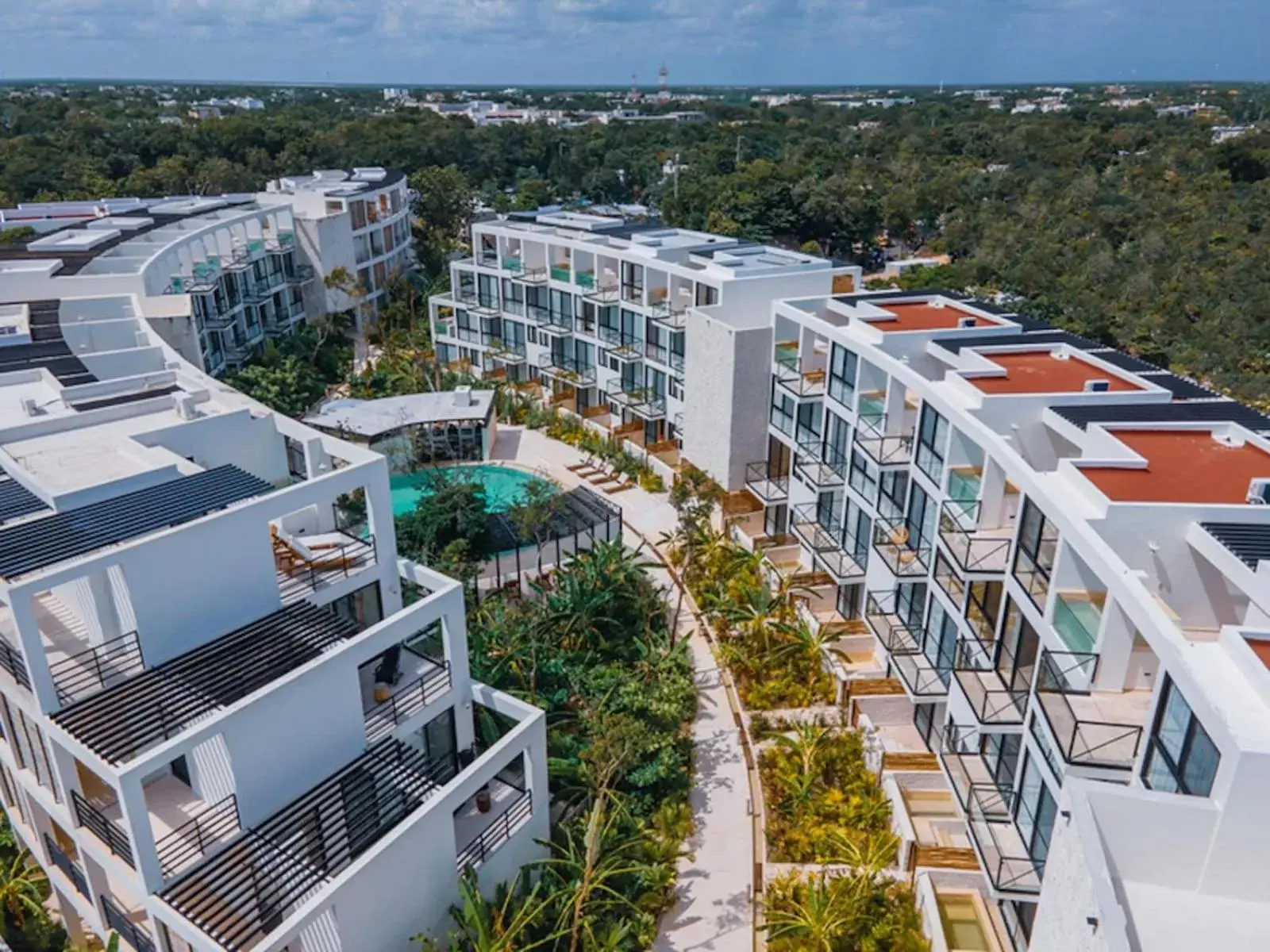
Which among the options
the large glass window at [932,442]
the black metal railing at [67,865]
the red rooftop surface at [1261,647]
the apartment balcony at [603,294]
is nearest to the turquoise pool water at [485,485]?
the apartment balcony at [603,294]

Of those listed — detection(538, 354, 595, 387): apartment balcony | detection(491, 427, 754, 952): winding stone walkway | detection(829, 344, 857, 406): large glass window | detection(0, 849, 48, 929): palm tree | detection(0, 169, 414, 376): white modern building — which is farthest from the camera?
detection(538, 354, 595, 387): apartment balcony

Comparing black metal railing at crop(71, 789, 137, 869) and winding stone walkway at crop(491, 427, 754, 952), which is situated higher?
black metal railing at crop(71, 789, 137, 869)

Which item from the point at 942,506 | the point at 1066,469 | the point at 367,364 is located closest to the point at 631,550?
the point at 942,506

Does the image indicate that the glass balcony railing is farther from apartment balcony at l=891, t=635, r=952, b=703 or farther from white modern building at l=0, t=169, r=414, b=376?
white modern building at l=0, t=169, r=414, b=376

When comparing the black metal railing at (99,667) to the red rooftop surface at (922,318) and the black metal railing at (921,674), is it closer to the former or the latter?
the black metal railing at (921,674)

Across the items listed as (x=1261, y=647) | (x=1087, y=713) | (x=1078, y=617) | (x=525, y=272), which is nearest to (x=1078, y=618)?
(x=1078, y=617)

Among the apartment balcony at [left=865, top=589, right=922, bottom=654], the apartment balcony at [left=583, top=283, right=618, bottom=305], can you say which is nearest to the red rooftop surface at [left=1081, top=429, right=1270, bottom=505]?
the apartment balcony at [left=865, top=589, right=922, bottom=654]

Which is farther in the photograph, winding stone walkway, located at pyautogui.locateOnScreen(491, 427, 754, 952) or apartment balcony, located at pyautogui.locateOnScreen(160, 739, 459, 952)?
winding stone walkway, located at pyautogui.locateOnScreen(491, 427, 754, 952)

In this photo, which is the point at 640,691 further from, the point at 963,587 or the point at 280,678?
the point at 280,678
